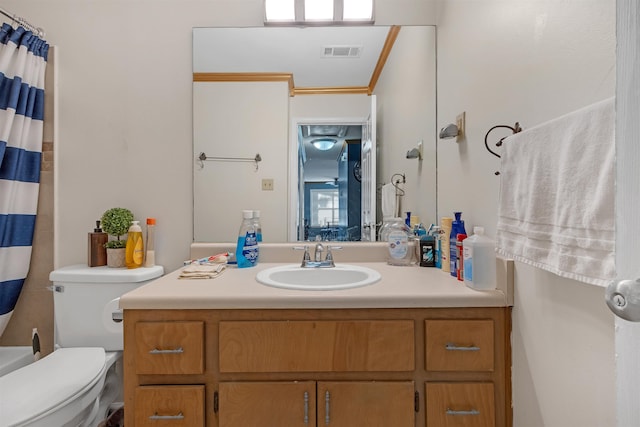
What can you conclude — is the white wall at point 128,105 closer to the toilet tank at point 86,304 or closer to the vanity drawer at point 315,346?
the toilet tank at point 86,304

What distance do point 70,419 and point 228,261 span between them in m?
0.72

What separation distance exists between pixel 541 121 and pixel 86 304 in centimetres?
175

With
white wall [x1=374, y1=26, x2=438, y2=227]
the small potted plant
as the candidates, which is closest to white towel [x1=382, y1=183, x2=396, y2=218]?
white wall [x1=374, y1=26, x2=438, y2=227]

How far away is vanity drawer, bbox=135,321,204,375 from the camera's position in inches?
37.1

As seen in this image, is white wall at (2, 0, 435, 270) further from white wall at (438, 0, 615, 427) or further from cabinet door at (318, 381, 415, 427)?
cabinet door at (318, 381, 415, 427)

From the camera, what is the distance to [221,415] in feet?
3.10

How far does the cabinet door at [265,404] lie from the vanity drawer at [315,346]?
0.05 meters

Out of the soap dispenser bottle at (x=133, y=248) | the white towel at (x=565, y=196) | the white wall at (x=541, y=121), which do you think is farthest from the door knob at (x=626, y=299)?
the soap dispenser bottle at (x=133, y=248)

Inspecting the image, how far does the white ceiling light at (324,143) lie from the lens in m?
1.57

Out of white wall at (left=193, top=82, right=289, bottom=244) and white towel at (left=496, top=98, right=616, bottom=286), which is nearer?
white towel at (left=496, top=98, right=616, bottom=286)

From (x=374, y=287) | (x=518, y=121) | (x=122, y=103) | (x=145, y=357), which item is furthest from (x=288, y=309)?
(x=122, y=103)

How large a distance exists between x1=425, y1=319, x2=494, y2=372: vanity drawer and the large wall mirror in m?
0.68

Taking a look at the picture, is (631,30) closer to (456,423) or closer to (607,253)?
(607,253)

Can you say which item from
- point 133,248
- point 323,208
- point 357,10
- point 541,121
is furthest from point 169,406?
point 357,10
